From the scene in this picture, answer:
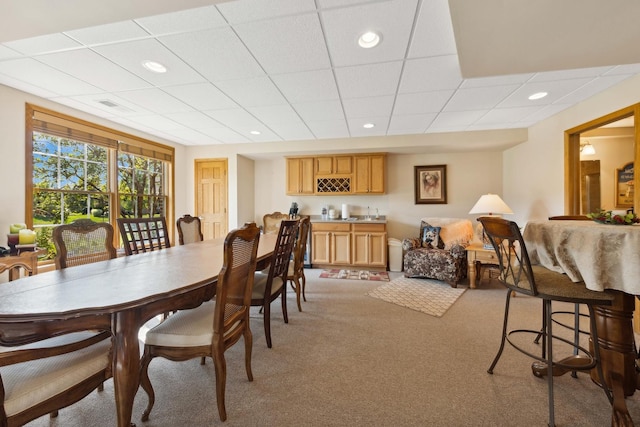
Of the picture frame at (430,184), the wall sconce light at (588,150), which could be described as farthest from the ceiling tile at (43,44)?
the wall sconce light at (588,150)

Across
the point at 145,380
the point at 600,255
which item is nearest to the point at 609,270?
the point at 600,255

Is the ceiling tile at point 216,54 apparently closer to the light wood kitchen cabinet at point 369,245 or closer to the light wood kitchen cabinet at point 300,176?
the light wood kitchen cabinet at point 300,176

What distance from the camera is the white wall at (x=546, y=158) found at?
2.68m

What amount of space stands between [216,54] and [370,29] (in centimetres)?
126

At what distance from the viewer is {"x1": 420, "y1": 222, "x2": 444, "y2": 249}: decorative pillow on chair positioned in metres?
4.41

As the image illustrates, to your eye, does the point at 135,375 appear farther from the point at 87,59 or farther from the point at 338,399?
the point at 87,59

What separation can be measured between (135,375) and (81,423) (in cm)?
65

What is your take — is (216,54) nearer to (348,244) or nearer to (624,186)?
(348,244)

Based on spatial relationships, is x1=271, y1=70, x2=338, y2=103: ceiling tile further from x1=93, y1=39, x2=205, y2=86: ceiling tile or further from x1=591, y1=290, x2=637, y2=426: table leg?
x1=591, y1=290, x2=637, y2=426: table leg

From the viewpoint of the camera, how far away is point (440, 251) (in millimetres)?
4055

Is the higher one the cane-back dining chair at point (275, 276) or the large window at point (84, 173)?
the large window at point (84, 173)

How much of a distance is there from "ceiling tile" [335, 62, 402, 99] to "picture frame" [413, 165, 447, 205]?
2.72 meters

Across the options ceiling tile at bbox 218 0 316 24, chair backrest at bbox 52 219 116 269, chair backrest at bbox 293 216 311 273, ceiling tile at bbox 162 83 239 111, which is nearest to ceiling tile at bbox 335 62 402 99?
ceiling tile at bbox 218 0 316 24

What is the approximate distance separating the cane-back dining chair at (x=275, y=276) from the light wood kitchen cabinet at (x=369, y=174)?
116 inches
